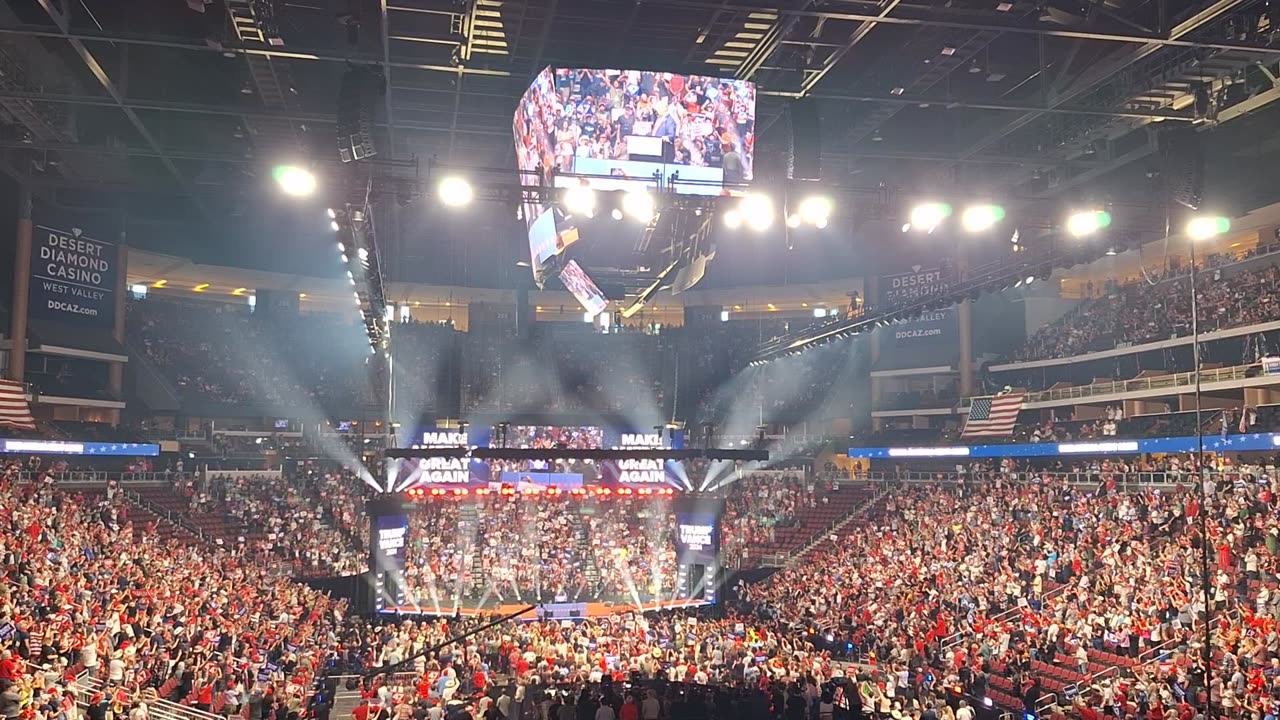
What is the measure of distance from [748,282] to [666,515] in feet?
45.5

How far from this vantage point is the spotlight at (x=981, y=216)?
1675cm

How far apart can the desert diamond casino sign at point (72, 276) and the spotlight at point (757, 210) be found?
908 inches

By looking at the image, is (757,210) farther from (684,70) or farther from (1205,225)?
(1205,225)

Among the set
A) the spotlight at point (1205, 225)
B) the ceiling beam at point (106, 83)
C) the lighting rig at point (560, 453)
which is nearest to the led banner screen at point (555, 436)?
the lighting rig at point (560, 453)

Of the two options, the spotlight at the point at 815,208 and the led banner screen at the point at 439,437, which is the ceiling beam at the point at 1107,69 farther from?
the led banner screen at the point at 439,437

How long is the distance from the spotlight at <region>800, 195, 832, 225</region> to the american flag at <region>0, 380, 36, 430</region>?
21443 mm

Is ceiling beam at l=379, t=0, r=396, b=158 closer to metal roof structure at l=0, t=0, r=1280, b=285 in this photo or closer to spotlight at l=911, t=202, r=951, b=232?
metal roof structure at l=0, t=0, r=1280, b=285

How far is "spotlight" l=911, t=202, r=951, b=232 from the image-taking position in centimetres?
1658

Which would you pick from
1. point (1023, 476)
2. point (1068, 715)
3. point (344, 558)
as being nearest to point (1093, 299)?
point (1023, 476)

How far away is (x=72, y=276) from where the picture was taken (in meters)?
31.2

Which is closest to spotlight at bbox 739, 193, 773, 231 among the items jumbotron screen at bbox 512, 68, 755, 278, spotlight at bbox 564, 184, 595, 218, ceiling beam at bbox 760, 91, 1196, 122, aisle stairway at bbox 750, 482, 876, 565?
jumbotron screen at bbox 512, 68, 755, 278

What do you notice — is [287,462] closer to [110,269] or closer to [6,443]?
[110,269]

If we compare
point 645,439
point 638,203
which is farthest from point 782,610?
point 638,203

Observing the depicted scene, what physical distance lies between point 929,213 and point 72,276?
26.1 meters
